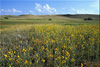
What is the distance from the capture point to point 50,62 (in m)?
3.97

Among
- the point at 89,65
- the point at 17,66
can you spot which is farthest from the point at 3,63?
the point at 89,65

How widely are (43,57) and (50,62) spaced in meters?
0.52

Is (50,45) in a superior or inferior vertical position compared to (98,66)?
superior

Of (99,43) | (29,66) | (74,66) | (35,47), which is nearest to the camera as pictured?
(29,66)

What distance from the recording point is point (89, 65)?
12.9 feet

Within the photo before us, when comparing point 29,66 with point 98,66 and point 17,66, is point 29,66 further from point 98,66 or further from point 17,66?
point 98,66

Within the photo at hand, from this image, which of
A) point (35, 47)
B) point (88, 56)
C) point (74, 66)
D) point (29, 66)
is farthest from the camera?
point (35, 47)

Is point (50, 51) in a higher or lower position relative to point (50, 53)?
higher

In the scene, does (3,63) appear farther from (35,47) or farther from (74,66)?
(74,66)

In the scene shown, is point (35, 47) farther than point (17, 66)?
Yes

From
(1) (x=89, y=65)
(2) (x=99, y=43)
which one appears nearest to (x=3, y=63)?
(1) (x=89, y=65)

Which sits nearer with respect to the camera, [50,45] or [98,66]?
[98,66]

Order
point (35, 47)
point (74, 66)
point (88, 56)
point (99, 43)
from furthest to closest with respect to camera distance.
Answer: point (99, 43) → point (35, 47) → point (88, 56) → point (74, 66)

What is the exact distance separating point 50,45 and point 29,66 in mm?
2078
